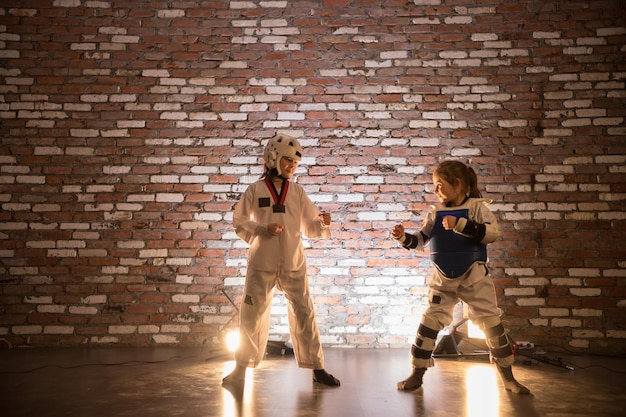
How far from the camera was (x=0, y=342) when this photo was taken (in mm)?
4383

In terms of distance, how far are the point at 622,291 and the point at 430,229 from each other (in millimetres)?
2370

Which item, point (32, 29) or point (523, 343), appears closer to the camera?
point (523, 343)

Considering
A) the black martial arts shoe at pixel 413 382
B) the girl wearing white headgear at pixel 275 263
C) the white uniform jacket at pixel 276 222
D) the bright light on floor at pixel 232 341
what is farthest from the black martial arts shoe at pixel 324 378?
the bright light on floor at pixel 232 341

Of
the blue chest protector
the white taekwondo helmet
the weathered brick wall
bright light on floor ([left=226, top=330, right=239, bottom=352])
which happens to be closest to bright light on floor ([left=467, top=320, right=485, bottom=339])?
the weathered brick wall

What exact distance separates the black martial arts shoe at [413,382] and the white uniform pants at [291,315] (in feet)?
1.72

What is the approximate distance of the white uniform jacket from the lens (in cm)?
315

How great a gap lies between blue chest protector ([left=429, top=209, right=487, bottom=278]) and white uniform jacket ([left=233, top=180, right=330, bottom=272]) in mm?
760

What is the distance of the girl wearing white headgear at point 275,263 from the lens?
10.2ft

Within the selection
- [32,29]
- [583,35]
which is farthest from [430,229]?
[32,29]

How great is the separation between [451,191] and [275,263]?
1.24 m

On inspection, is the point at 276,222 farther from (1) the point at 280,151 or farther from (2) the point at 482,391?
(2) the point at 482,391

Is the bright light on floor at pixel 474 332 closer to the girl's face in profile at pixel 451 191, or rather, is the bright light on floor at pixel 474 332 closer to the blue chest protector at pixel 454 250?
the blue chest protector at pixel 454 250

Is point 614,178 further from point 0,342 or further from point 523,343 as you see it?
point 0,342

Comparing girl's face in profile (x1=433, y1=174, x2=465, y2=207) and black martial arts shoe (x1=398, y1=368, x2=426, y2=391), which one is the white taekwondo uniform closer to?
black martial arts shoe (x1=398, y1=368, x2=426, y2=391)
